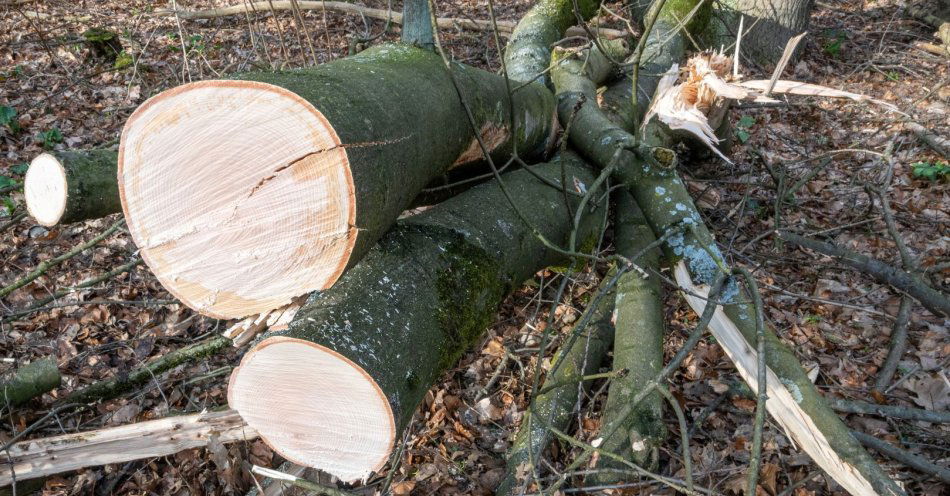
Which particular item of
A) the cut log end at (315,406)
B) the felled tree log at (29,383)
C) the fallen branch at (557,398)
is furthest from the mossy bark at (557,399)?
the felled tree log at (29,383)

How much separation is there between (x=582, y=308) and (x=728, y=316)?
3.22ft

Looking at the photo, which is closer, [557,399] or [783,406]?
[783,406]

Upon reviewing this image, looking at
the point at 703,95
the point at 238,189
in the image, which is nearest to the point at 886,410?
the point at 703,95

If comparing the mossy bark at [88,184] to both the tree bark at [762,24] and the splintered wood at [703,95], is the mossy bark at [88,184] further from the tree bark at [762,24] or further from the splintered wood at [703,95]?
the tree bark at [762,24]

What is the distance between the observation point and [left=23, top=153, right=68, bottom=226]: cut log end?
2100mm

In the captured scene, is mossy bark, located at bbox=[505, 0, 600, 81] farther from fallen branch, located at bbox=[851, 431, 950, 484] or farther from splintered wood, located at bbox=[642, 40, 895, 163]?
fallen branch, located at bbox=[851, 431, 950, 484]

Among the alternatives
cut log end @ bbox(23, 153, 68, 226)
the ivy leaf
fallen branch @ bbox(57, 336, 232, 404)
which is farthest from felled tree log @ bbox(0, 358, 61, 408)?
the ivy leaf

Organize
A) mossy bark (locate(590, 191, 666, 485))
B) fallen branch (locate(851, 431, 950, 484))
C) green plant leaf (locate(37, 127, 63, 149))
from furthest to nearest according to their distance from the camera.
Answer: green plant leaf (locate(37, 127, 63, 149)), mossy bark (locate(590, 191, 666, 485)), fallen branch (locate(851, 431, 950, 484))

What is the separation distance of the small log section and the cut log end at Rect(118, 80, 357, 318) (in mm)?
938

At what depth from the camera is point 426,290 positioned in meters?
2.07

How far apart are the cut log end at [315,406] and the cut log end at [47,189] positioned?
0.99 m

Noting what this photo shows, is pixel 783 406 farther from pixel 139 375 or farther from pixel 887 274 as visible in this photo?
pixel 139 375

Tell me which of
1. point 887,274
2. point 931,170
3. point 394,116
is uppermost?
point 394,116

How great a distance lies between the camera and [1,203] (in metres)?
4.15
